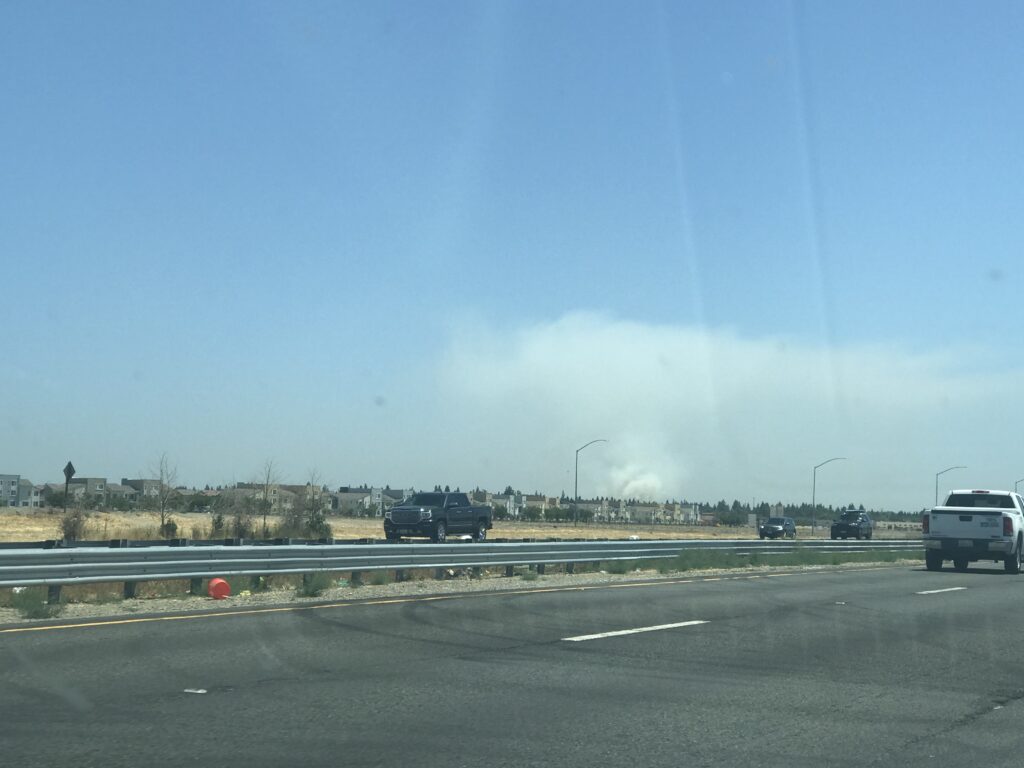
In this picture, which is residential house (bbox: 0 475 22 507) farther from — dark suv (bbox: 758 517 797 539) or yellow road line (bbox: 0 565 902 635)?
yellow road line (bbox: 0 565 902 635)

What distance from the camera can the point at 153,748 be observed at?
7.30m

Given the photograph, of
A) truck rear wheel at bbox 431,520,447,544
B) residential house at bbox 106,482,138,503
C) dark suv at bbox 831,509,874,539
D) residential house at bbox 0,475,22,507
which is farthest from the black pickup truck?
residential house at bbox 0,475,22,507

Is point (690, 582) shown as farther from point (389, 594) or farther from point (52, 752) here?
point (52, 752)

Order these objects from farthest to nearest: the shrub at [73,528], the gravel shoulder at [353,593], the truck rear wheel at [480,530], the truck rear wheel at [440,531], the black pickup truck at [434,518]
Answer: the truck rear wheel at [480,530] → the shrub at [73,528] → the truck rear wheel at [440,531] → the black pickup truck at [434,518] → the gravel shoulder at [353,593]

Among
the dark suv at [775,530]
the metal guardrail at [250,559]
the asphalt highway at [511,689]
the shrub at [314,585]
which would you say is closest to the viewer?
the asphalt highway at [511,689]

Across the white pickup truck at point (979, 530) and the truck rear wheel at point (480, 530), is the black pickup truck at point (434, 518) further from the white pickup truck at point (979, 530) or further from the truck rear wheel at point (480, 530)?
the white pickup truck at point (979, 530)

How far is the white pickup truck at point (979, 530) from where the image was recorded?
28.9 metres

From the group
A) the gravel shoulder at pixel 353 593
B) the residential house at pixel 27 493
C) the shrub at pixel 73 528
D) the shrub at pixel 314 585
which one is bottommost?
the gravel shoulder at pixel 353 593

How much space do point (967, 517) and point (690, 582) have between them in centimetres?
997

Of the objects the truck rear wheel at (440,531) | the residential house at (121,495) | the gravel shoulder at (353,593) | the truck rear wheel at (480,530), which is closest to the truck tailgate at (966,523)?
the gravel shoulder at (353,593)

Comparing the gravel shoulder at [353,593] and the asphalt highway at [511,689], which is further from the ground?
→ the gravel shoulder at [353,593]

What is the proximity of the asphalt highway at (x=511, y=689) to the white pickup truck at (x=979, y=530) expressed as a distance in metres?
13.4

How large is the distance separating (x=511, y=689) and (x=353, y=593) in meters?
9.56

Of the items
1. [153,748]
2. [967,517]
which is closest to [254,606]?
[153,748]
